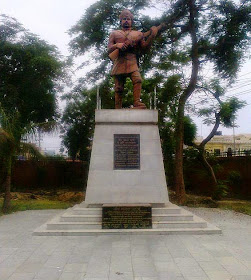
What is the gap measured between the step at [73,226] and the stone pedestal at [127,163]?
80 cm

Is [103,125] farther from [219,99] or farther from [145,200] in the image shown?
[219,99]

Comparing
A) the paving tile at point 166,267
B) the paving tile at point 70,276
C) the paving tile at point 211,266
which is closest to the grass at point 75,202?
the paving tile at point 211,266

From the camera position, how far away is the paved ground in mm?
3816

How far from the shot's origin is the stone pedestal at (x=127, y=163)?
22.6 ft

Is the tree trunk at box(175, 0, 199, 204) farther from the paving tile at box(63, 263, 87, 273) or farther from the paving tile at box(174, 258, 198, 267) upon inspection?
the paving tile at box(63, 263, 87, 273)

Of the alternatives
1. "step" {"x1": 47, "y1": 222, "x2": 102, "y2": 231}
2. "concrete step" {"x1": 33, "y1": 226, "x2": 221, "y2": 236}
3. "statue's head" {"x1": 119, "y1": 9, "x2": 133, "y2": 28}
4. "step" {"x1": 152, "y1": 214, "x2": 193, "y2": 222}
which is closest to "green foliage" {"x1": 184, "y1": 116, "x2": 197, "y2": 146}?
"statue's head" {"x1": 119, "y1": 9, "x2": 133, "y2": 28}

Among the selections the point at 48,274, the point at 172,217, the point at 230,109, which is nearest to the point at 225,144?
the point at 230,109

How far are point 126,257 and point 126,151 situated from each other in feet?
9.97

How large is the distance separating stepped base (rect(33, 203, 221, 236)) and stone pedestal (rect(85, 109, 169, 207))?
0.44 m

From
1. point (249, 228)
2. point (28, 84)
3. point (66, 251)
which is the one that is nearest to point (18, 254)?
point (66, 251)

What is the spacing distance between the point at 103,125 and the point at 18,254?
11.7 ft

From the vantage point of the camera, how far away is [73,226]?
5973 mm

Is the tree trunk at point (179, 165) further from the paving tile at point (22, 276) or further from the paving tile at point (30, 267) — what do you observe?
the paving tile at point (22, 276)

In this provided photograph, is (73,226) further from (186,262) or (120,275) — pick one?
(186,262)
